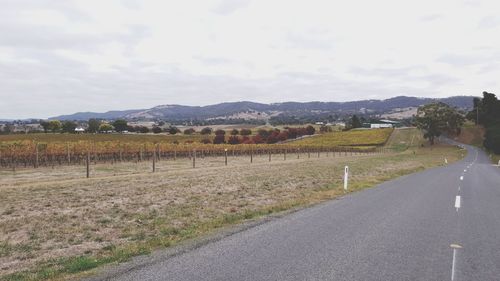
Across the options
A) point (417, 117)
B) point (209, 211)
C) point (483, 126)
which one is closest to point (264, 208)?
point (209, 211)

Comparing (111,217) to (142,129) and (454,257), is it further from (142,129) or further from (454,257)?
(142,129)

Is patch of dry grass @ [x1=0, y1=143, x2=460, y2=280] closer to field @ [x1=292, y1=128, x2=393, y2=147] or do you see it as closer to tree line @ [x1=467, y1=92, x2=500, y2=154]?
field @ [x1=292, y1=128, x2=393, y2=147]

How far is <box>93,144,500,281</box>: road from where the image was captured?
713cm

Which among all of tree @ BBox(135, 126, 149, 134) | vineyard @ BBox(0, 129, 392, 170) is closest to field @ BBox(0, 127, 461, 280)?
vineyard @ BBox(0, 129, 392, 170)

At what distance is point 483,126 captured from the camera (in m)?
159

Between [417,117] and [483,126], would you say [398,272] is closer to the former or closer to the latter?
[417,117]

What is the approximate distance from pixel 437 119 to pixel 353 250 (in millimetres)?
130911

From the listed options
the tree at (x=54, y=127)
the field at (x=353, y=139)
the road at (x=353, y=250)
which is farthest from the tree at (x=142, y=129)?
the road at (x=353, y=250)

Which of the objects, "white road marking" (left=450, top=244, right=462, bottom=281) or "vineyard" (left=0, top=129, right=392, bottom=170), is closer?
"white road marking" (left=450, top=244, right=462, bottom=281)

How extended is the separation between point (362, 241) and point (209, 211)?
6.71 meters

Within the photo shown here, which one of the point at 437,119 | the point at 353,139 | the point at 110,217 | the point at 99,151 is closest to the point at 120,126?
the point at 353,139

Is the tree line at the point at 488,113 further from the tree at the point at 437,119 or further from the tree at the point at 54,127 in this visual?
the tree at the point at 54,127

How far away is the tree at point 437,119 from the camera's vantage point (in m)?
129

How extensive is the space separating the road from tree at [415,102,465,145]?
124 m
